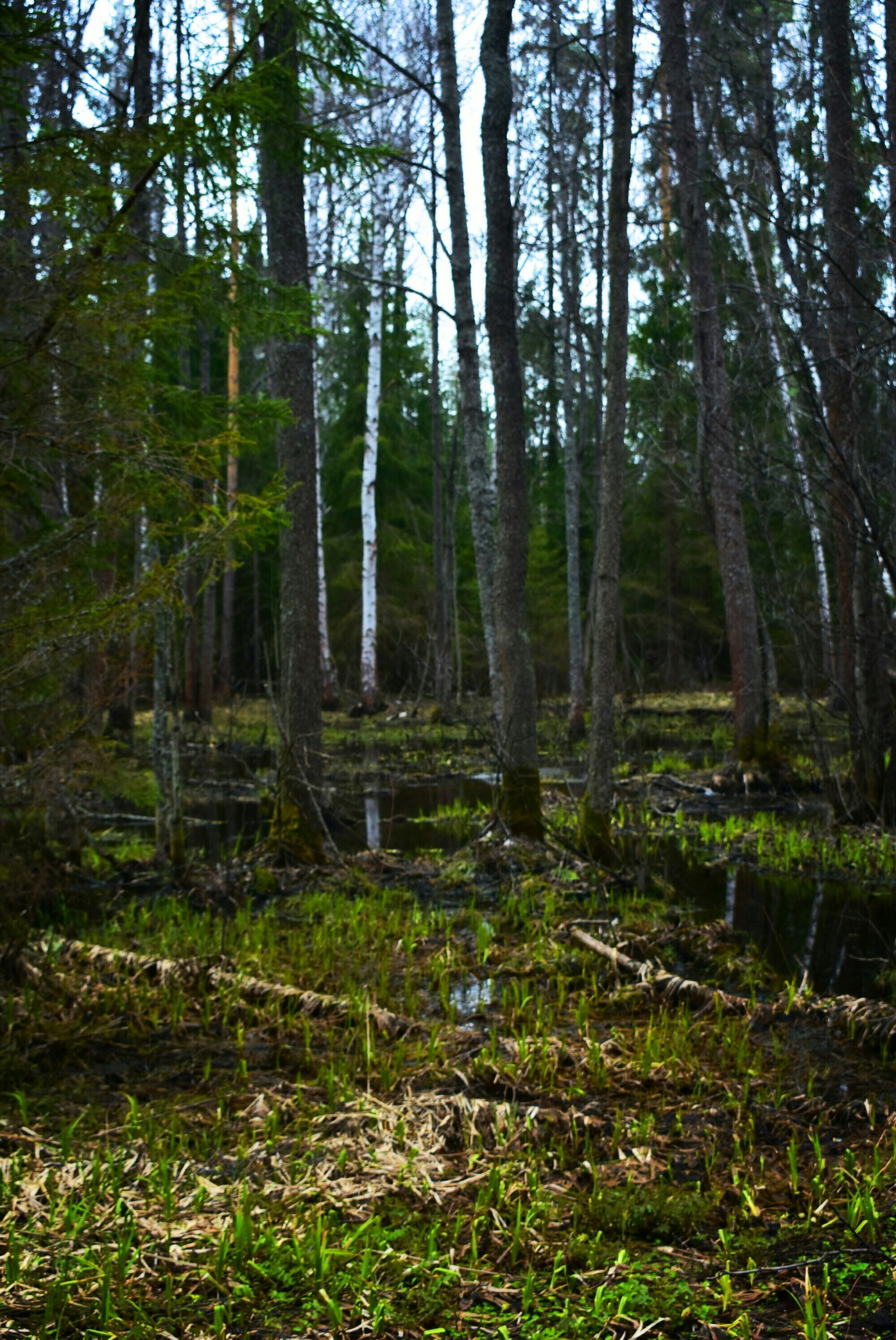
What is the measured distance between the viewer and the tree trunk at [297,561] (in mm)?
9008

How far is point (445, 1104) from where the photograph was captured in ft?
12.7

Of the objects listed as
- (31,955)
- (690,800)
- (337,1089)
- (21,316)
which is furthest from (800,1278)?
(690,800)

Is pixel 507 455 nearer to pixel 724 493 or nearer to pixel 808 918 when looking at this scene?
pixel 808 918

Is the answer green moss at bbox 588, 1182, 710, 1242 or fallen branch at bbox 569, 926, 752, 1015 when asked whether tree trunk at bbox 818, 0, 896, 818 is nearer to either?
fallen branch at bbox 569, 926, 752, 1015

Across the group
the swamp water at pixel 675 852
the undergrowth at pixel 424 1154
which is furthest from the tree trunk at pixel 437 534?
the undergrowth at pixel 424 1154

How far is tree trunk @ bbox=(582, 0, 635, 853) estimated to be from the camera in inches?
341

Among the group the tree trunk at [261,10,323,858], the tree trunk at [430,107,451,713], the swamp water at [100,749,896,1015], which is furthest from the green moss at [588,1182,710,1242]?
the tree trunk at [430,107,451,713]

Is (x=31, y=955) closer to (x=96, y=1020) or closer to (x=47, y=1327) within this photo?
(x=96, y=1020)

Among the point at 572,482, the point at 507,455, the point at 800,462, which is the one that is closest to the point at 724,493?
the point at 507,455

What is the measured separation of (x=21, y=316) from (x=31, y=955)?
303 centimetres

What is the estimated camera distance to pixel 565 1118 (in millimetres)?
3795

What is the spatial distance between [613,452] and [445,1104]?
6200 mm

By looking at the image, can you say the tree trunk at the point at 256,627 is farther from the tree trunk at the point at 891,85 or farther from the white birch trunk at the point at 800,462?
the tree trunk at the point at 891,85

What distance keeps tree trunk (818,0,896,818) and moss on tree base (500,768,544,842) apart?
2907mm
